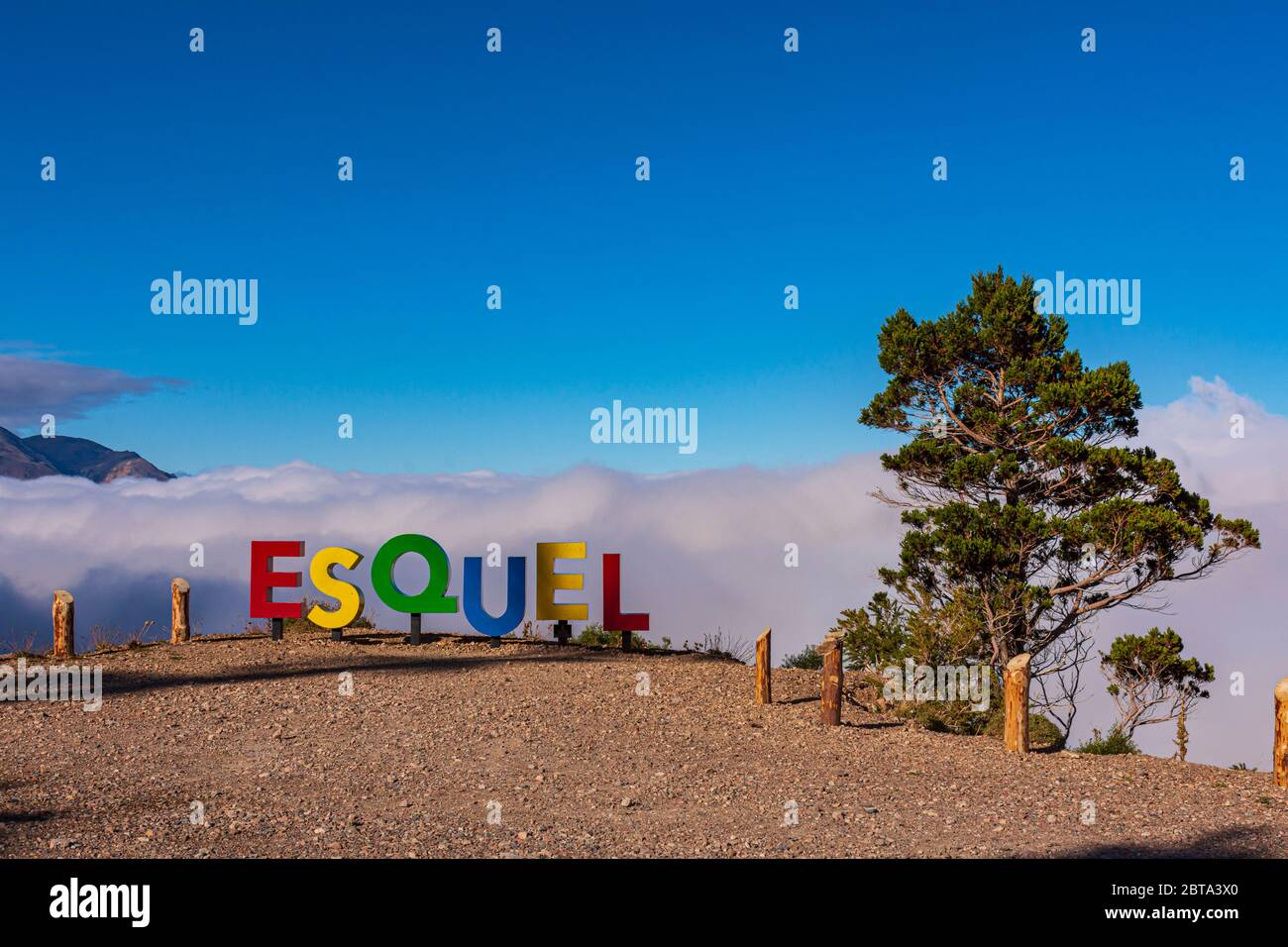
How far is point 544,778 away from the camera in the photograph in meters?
12.0

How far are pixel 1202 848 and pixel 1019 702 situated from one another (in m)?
4.43

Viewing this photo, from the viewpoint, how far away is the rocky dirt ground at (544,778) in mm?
9609

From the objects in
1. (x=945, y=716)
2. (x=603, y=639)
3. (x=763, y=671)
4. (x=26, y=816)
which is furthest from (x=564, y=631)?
(x=26, y=816)

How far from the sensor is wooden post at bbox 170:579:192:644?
21188mm

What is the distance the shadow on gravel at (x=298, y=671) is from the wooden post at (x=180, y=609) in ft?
10.7

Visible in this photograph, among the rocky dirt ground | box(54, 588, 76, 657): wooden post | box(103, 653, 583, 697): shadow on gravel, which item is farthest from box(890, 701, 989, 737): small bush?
box(54, 588, 76, 657): wooden post

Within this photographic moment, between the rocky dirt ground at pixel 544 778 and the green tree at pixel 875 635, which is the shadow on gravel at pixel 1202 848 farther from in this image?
the green tree at pixel 875 635

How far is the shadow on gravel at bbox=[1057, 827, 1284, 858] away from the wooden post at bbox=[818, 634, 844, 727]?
18.2ft

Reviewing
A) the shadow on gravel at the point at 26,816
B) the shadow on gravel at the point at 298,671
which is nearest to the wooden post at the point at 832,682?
the shadow on gravel at the point at 298,671

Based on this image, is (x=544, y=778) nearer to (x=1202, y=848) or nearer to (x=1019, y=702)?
(x=1019, y=702)

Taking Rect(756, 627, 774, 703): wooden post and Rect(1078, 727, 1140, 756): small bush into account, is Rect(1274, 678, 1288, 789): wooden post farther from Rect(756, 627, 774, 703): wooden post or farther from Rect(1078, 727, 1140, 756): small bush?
Rect(756, 627, 774, 703): wooden post

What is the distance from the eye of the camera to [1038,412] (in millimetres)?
18984
